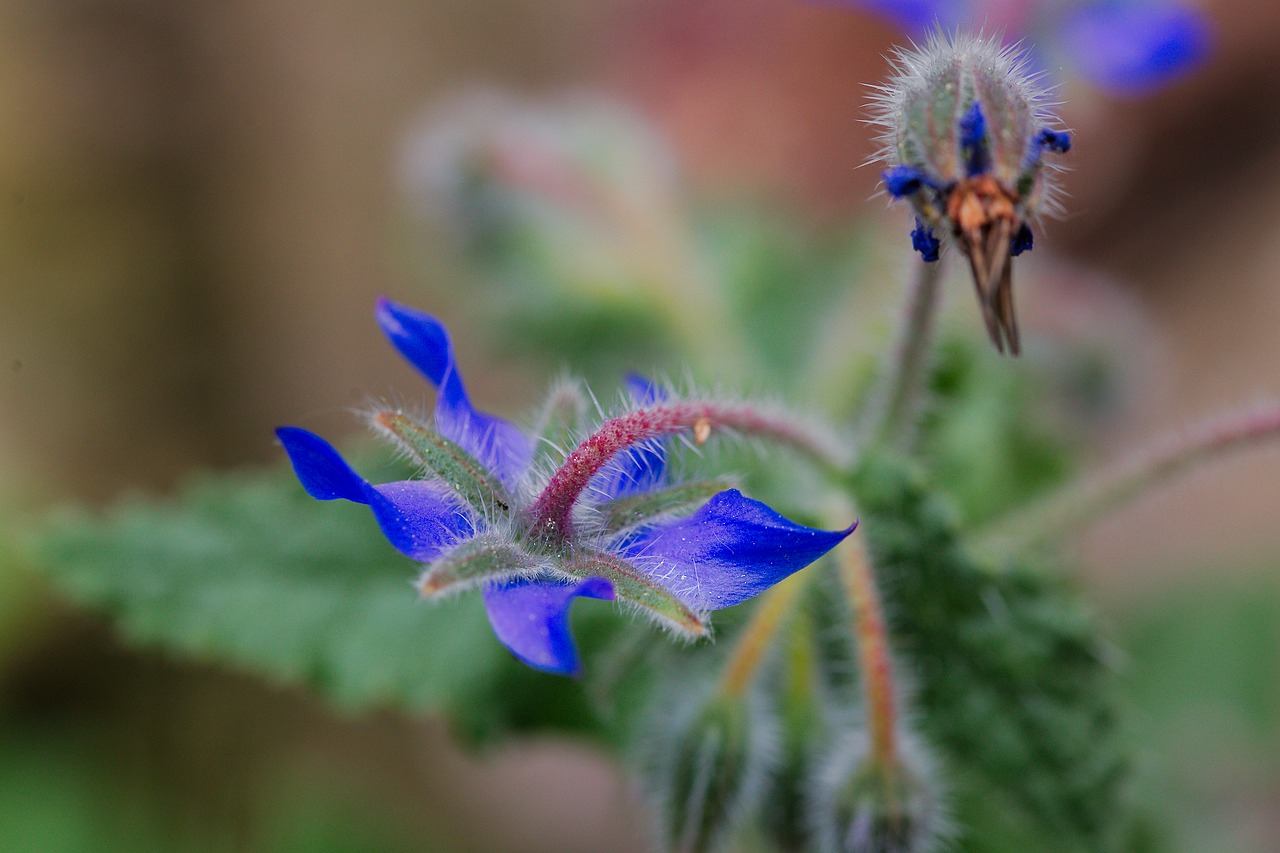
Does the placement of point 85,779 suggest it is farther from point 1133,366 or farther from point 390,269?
point 1133,366

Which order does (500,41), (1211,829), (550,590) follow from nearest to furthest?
(550,590) → (1211,829) → (500,41)

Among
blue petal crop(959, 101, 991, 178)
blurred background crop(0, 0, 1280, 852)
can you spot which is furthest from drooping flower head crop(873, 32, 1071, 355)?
blurred background crop(0, 0, 1280, 852)

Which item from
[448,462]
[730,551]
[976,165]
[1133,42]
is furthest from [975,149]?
[1133,42]

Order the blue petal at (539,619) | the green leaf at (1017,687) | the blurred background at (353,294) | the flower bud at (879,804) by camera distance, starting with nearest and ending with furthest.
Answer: the blue petal at (539,619)
the flower bud at (879,804)
the green leaf at (1017,687)
the blurred background at (353,294)

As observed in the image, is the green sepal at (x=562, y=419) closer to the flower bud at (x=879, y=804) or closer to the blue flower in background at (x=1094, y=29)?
the flower bud at (x=879, y=804)

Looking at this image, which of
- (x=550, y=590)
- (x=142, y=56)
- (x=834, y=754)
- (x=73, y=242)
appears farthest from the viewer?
(x=142, y=56)

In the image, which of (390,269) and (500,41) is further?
(500,41)

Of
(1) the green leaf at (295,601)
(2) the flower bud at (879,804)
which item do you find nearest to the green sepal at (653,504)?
(2) the flower bud at (879,804)

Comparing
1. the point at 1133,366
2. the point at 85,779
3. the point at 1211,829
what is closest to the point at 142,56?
the point at 85,779
